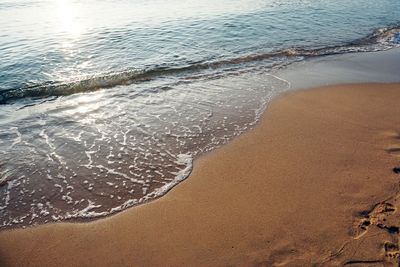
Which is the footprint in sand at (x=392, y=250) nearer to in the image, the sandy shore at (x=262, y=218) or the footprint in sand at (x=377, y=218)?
the sandy shore at (x=262, y=218)

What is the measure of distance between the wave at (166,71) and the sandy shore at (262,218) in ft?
17.1

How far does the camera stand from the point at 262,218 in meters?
4.21

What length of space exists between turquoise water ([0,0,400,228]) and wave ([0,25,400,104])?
2.2 inches

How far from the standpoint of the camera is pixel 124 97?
8695 mm

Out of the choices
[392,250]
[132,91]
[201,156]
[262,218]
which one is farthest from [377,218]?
[132,91]

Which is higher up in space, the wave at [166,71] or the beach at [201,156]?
the wave at [166,71]

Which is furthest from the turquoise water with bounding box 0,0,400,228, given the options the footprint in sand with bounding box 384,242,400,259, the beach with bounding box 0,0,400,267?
the footprint in sand with bounding box 384,242,400,259

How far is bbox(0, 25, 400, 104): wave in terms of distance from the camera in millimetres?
9336

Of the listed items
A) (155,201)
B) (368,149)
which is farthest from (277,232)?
(368,149)

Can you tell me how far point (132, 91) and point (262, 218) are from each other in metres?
6.06

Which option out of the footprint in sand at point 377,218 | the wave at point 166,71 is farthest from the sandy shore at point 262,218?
the wave at point 166,71

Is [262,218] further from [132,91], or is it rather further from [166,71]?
[166,71]

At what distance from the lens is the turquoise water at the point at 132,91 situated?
17.0ft

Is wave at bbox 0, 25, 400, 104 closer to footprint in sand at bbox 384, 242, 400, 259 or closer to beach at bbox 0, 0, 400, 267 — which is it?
beach at bbox 0, 0, 400, 267
